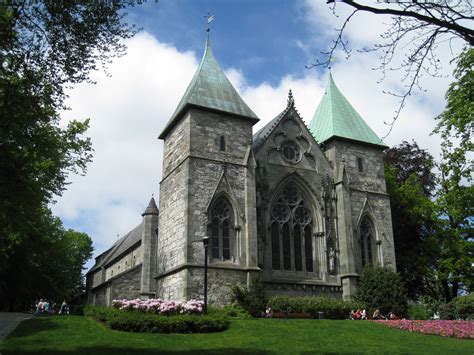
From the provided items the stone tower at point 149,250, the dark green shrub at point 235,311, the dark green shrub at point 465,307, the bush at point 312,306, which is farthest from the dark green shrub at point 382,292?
the stone tower at point 149,250

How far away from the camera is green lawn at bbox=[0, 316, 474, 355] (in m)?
15.1

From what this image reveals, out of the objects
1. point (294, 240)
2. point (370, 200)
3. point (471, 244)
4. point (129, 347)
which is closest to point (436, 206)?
point (471, 244)

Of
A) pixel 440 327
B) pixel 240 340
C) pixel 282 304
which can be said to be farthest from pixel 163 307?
pixel 440 327

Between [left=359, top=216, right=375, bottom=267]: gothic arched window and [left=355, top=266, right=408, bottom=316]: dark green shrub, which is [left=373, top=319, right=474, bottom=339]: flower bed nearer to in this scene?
[left=355, top=266, right=408, bottom=316]: dark green shrub

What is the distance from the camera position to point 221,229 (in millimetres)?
26938

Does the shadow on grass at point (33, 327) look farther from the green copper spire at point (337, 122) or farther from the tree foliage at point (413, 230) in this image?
the tree foliage at point (413, 230)

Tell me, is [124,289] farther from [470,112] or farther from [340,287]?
[470,112]

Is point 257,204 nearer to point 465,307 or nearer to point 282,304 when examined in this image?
point 282,304

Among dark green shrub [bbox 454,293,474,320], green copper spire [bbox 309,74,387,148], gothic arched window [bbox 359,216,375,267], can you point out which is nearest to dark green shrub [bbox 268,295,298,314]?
gothic arched window [bbox 359,216,375,267]

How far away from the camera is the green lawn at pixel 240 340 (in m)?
15.1

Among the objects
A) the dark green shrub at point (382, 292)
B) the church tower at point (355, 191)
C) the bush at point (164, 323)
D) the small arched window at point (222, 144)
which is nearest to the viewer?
the bush at point (164, 323)

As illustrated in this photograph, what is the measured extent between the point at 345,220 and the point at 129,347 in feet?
57.8

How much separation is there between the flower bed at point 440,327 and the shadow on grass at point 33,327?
528 inches

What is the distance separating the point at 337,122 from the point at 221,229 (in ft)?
36.8
